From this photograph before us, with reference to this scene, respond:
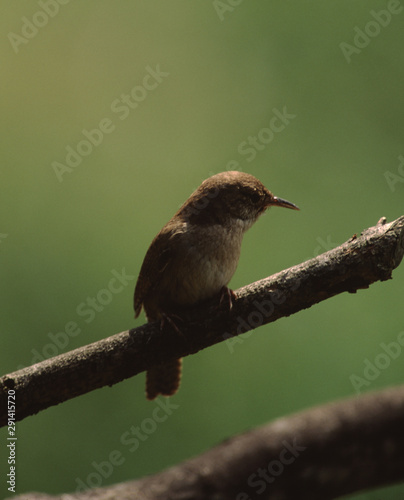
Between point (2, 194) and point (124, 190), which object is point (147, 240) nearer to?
point (124, 190)

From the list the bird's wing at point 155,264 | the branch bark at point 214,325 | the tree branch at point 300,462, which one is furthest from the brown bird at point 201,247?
the tree branch at point 300,462

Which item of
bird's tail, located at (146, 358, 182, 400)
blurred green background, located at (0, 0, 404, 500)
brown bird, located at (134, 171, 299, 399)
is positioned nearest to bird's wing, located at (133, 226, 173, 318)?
brown bird, located at (134, 171, 299, 399)

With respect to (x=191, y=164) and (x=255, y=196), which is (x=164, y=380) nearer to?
(x=255, y=196)

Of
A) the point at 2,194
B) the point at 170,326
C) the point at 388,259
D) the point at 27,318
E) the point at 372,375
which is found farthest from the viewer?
the point at 2,194

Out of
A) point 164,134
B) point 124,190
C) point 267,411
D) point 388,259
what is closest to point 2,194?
point 124,190

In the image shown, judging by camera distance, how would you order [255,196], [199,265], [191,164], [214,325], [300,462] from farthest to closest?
1. [191,164]
2. [255,196]
3. [199,265]
4. [214,325]
5. [300,462]

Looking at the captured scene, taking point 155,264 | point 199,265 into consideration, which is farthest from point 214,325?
point 155,264
